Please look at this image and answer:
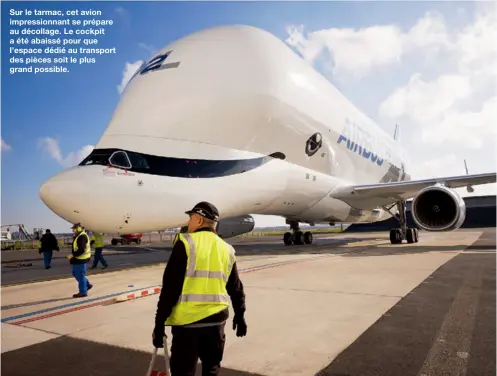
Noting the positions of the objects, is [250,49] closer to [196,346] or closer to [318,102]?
[318,102]

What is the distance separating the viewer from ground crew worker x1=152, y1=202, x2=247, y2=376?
235 centimetres

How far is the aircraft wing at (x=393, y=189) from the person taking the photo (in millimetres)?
14219

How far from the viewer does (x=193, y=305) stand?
A: 2391mm

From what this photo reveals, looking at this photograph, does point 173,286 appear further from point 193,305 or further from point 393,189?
point 393,189

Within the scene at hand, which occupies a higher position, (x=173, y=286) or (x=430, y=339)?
(x=173, y=286)

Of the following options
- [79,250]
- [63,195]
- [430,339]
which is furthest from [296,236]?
[430,339]

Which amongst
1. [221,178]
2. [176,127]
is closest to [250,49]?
[176,127]

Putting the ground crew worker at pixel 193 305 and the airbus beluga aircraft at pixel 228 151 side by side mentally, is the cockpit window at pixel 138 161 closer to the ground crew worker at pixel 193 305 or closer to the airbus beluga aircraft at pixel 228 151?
the airbus beluga aircraft at pixel 228 151

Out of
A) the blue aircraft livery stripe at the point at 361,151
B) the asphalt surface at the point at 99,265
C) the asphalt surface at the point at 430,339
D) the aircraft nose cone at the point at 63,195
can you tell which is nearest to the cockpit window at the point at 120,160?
the aircraft nose cone at the point at 63,195

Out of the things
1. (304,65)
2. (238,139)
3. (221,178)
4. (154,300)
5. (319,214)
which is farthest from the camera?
(319,214)

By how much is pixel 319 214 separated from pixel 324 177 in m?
2.06

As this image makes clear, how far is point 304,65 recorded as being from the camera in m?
14.6

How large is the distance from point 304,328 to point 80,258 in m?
4.58

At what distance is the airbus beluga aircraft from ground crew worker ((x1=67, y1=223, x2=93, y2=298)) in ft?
2.52
